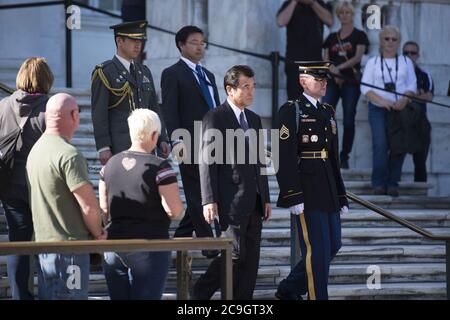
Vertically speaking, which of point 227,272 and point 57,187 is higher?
point 57,187

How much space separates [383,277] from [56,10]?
5.45m

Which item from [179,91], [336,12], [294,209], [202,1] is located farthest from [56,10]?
[294,209]

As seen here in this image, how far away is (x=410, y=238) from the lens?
11734mm

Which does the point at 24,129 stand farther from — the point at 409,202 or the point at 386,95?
the point at 386,95

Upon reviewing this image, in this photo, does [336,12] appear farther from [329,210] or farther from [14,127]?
[14,127]

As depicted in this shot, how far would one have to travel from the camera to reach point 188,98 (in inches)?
395

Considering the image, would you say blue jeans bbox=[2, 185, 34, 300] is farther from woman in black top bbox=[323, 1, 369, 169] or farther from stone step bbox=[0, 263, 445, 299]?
woman in black top bbox=[323, 1, 369, 169]

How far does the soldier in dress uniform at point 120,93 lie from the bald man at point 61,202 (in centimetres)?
136

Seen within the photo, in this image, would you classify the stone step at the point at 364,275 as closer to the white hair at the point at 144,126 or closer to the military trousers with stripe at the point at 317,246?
the military trousers with stripe at the point at 317,246

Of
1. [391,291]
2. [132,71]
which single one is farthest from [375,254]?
[132,71]

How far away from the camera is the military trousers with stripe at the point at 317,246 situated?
9523 millimetres

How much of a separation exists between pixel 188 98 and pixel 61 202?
2.38m

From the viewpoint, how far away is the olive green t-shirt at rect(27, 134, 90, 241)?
25.6ft
